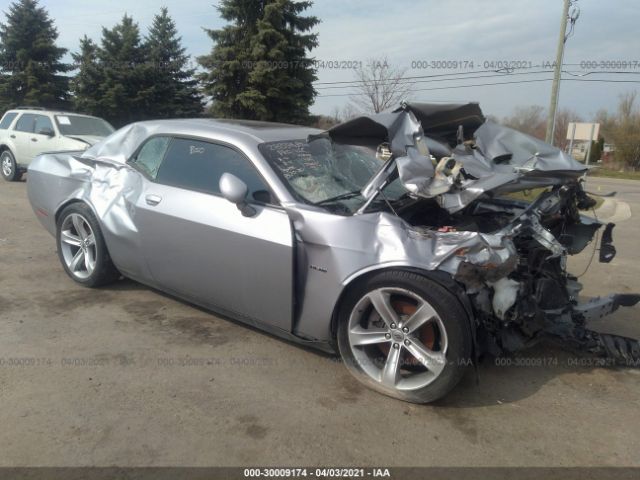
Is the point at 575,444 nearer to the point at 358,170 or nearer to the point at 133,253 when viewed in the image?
the point at 358,170

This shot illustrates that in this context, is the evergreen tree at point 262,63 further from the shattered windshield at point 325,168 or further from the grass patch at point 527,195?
the shattered windshield at point 325,168

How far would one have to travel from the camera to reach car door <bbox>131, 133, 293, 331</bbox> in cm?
334

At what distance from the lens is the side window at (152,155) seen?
13.7 ft

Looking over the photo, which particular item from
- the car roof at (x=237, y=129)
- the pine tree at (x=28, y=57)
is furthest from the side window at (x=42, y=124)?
the pine tree at (x=28, y=57)

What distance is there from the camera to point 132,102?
89.8 ft

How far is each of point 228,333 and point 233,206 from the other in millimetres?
1040

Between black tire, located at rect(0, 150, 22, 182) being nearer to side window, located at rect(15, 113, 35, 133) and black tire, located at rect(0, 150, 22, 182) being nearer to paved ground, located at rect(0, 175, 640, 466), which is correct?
side window, located at rect(15, 113, 35, 133)

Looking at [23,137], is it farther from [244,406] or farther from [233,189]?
[244,406]

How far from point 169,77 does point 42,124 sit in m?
17.8

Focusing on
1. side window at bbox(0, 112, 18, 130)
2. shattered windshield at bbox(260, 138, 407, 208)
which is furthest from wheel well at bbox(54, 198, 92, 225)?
side window at bbox(0, 112, 18, 130)

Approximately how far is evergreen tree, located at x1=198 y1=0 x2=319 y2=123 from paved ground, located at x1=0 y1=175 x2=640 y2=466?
1829 cm

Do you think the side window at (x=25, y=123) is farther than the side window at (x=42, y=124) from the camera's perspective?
Yes

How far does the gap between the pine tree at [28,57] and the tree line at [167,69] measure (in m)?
0.05

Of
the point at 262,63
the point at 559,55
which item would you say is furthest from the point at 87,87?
the point at 559,55
